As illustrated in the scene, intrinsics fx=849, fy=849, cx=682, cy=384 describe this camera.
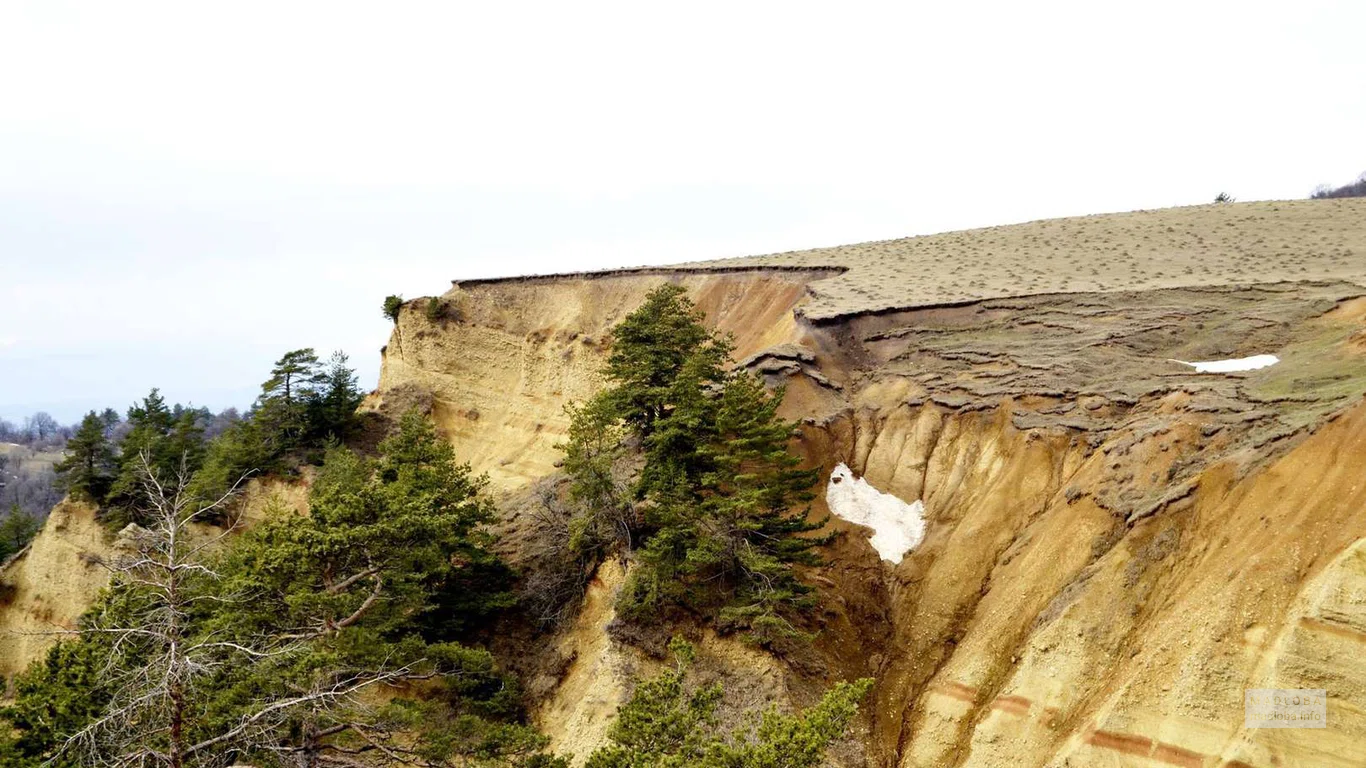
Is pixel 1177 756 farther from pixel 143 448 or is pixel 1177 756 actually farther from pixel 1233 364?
pixel 143 448

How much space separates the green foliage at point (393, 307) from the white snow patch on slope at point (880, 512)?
31443 mm

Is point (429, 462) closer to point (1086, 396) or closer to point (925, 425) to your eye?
point (925, 425)

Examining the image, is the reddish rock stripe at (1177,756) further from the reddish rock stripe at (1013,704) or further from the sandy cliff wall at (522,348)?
the sandy cliff wall at (522,348)

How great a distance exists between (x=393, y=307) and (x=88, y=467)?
16335 mm

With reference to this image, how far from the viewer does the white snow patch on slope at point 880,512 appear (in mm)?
22420

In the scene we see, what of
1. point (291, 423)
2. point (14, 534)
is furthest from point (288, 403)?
point (14, 534)

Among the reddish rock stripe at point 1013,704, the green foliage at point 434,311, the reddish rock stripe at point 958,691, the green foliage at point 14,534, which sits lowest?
the green foliage at point 14,534

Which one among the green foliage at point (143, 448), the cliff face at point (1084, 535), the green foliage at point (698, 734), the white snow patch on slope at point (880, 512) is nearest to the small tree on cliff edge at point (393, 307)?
the green foliage at point (143, 448)

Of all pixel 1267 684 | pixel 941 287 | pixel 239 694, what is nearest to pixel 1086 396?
pixel 1267 684

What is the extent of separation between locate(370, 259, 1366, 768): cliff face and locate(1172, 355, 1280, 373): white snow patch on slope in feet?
2.12

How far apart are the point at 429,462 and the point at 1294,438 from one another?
20.8 meters

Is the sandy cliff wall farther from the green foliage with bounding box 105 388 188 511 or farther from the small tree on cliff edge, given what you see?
the green foliage with bounding box 105 388 188 511

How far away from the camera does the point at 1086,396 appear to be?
75.2 ft

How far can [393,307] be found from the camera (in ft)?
157
